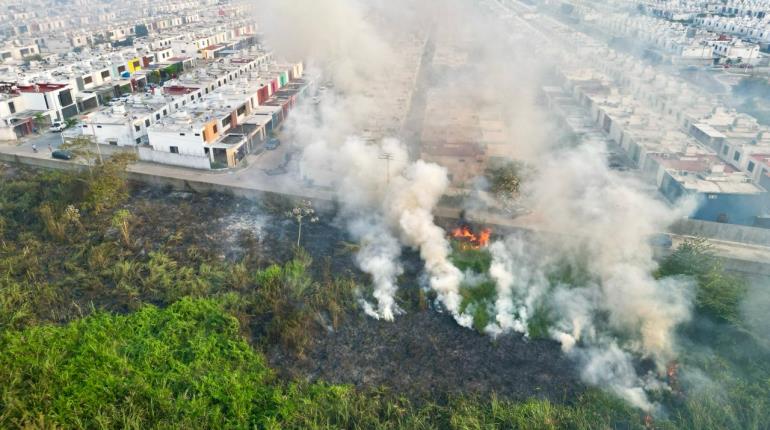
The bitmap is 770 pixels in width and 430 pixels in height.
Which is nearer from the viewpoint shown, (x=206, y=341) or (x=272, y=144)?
(x=206, y=341)

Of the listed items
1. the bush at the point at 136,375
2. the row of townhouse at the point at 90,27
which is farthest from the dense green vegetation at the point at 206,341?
Result: the row of townhouse at the point at 90,27

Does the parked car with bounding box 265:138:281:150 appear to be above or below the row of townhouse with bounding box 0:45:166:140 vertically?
below

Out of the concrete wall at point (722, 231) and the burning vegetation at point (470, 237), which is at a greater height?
the concrete wall at point (722, 231)

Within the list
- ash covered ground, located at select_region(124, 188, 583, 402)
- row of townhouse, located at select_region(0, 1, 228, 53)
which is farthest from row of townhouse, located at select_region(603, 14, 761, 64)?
row of townhouse, located at select_region(0, 1, 228, 53)

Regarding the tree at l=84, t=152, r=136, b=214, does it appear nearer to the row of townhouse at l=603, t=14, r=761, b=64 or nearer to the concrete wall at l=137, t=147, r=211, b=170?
the concrete wall at l=137, t=147, r=211, b=170

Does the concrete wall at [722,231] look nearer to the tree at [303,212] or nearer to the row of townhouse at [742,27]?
the tree at [303,212]

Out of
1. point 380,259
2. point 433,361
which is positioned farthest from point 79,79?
point 433,361

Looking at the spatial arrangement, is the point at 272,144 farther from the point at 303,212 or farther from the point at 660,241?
the point at 660,241
